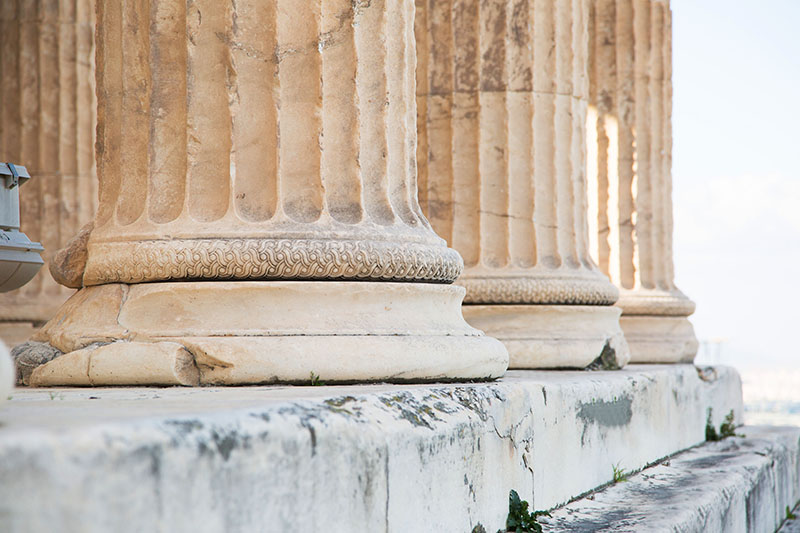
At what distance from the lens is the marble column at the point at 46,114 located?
1438 cm

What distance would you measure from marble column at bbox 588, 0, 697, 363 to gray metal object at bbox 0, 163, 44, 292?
24.1 feet

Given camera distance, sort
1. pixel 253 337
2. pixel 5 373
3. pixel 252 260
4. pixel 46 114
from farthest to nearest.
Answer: pixel 46 114, pixel 252 260, pixel 253 337, pixel 5 373

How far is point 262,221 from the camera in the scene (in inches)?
238

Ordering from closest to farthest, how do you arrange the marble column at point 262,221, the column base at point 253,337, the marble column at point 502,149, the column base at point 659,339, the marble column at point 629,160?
the column base at point 253,337 < the marble column at point 262,221 < the marble column at point 502,149 < the column base at point 659,339 < the marble column at point 629,160

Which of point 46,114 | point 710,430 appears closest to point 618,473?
point 710,430

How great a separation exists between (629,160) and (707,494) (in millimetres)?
7240

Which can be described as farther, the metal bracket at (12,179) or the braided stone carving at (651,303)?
the braided stone carving at (651,303)

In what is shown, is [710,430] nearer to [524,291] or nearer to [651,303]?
[651,303]

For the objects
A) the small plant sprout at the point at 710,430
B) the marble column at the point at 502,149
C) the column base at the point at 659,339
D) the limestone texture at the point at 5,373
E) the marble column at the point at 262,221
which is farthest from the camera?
the column base at the point at 659,339

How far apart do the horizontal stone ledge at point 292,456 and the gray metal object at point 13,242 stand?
4002 mm

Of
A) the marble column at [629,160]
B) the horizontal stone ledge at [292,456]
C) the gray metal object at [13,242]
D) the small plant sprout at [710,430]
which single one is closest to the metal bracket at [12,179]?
the gray metal object at [13,242]

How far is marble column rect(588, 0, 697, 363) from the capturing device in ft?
46.1

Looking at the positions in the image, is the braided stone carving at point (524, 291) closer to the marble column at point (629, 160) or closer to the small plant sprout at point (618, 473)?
the small plant sprout at point (618, 473)

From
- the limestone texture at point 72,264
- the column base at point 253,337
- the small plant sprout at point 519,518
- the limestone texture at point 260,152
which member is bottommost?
the small plant sprout at point 519,518
